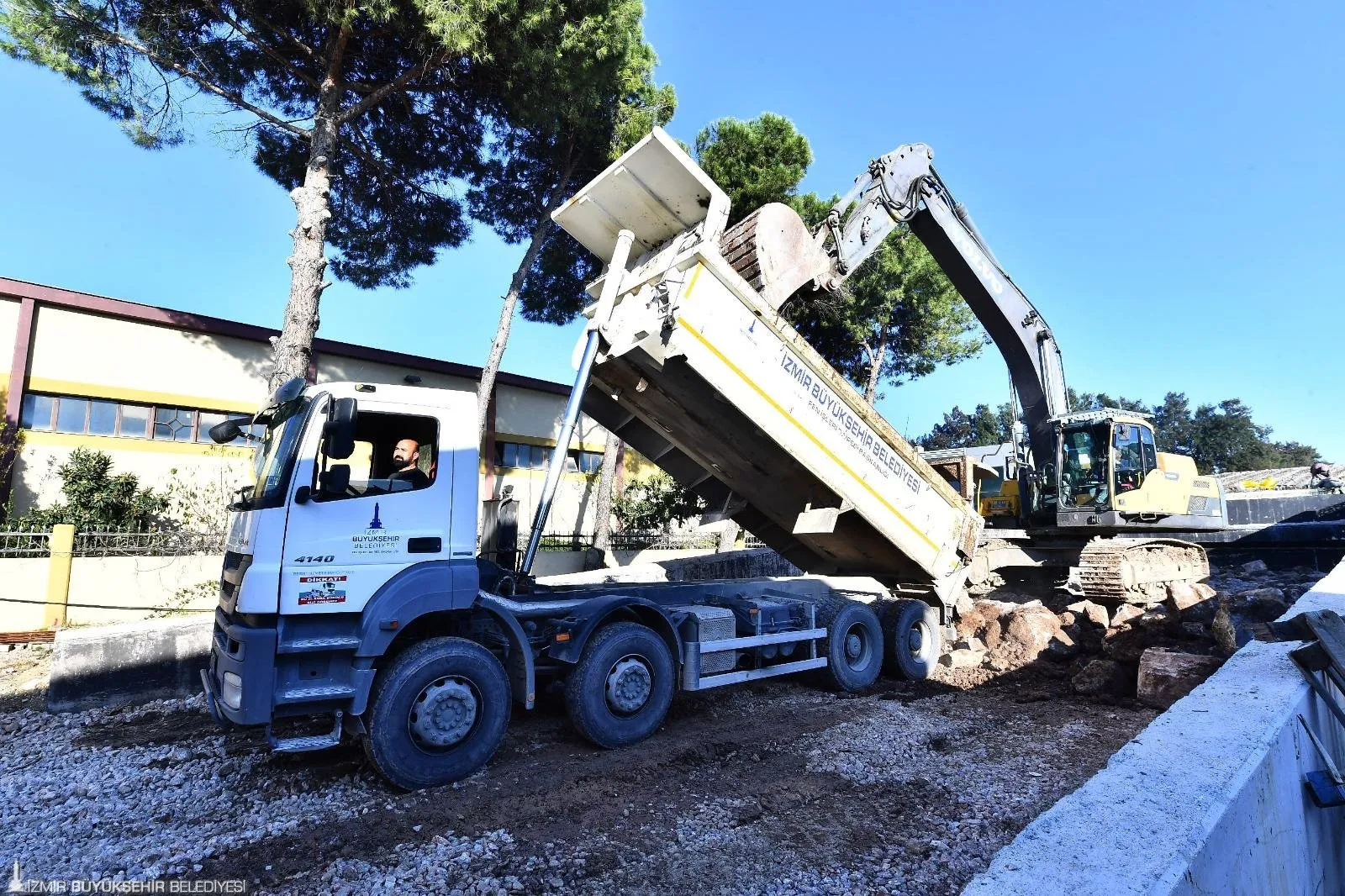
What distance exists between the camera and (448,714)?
14.8ft

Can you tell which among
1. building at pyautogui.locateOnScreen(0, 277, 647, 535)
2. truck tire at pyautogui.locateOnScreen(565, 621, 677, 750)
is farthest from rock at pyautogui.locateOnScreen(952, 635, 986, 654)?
building at pyautogui.locateOnScreen(0, 277, 647, 535)

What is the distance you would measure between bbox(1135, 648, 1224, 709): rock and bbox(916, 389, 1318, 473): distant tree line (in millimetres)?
57310

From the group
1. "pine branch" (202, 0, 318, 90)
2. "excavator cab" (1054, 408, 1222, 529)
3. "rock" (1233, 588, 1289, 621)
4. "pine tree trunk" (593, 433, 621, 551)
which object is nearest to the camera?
"rock" (1233, 588, 1289, 621)

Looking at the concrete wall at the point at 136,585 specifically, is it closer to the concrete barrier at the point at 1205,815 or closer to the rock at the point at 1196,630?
the concrete barrier at the point at 1205,815

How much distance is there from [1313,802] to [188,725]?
7418mm

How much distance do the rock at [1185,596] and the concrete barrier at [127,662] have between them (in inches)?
388

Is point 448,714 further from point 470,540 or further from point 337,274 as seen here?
point 337,274

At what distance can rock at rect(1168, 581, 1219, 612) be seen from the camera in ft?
25.2

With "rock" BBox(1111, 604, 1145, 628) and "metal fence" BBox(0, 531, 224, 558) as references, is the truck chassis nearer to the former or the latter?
"rock" BBox(1111, 604, 1145, 628)

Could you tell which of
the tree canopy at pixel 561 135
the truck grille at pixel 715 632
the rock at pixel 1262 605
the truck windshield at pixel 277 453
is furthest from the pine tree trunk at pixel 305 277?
the rock at pixel 1262 605

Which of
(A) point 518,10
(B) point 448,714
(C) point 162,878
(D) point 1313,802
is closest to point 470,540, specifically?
(B) point 448,714

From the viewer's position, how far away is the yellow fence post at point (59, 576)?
9.27 meters

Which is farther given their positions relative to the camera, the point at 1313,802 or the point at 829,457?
the point at 829,457

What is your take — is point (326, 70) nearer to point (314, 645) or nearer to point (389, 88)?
point (389, 88)
